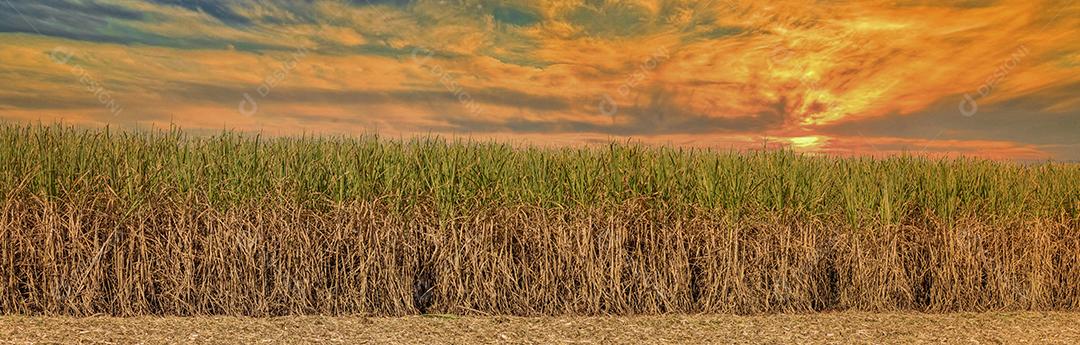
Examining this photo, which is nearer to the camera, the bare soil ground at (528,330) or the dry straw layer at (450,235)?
the bare soil ground at (528,330)

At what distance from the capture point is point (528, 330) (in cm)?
701

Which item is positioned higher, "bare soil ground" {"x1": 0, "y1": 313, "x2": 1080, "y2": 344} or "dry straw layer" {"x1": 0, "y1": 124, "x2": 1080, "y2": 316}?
"dry straw layer" {"x1": 0, "y1": 124, "x2": 1080, "y2": 316}

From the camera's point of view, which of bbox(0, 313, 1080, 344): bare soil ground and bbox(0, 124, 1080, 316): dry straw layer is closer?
bbox(0, 313, 1080, 344): bare soil ground

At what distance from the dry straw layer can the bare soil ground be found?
44cm

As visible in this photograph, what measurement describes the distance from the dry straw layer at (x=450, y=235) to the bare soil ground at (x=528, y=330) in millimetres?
435

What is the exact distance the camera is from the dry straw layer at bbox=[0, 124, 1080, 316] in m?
7.89

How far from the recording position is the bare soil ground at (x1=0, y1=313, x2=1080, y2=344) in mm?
6660

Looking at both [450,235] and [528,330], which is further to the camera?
[450,235]

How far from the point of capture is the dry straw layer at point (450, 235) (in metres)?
7.89

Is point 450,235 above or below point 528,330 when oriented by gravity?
above

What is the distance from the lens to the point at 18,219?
316 inches

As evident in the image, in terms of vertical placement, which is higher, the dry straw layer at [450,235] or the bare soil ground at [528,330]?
the dry straw layer at [450,235]

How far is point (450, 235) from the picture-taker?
26.2 ft

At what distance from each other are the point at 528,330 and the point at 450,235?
141 cm
